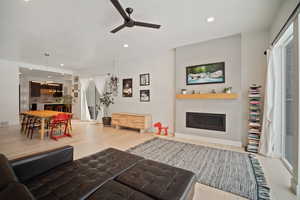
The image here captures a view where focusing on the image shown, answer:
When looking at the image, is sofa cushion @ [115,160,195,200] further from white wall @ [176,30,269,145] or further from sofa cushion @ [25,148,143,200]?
white wall @ [176,30,269,145]

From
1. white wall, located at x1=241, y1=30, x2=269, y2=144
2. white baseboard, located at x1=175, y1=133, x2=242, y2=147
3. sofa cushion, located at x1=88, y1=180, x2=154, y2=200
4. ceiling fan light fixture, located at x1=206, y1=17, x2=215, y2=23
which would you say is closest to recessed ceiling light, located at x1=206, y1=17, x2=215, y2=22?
ceiling fan light fixture, located at x1=206, y1=17, x2=215, y2=23

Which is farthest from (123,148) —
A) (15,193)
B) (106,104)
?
(106,104)

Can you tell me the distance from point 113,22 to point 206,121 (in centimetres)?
354

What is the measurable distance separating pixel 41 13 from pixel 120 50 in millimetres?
2376

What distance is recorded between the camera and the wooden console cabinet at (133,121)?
4715 millimetres

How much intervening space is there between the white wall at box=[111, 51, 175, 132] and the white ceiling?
606mm

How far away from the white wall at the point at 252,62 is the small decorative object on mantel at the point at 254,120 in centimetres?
24

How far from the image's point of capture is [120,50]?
15.3 ft

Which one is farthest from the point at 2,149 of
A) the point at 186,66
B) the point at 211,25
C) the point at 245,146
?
the point at 245,146

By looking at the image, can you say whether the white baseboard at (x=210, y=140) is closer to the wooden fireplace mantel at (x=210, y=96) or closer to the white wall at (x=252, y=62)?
the white wall at (x=252, y=62)

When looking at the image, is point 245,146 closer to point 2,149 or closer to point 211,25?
point 211,25

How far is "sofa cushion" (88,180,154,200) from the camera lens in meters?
1.07

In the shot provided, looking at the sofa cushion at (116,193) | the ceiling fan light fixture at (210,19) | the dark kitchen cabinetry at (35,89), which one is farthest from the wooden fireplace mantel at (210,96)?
the dark kitchen cabinetry at (35,89)

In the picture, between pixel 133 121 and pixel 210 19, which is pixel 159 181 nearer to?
pixel 210 19
